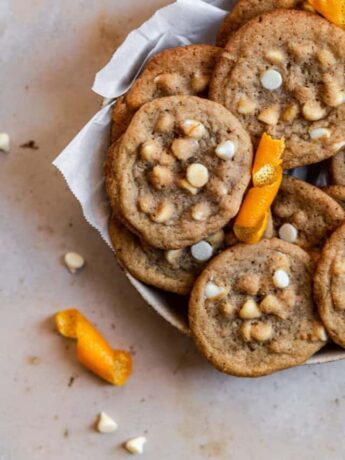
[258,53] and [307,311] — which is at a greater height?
[258,53]

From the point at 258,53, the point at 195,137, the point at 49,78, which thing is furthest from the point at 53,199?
the point at 258,53

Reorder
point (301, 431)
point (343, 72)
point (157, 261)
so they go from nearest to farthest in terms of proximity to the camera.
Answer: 1. point (343, 72)
2. point (157, 261)
3. point (301, 431)

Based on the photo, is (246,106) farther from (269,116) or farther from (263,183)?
(263,183)

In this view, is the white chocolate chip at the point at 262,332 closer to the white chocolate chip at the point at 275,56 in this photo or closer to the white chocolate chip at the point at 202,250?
the white chocolate chip at the point at 202,250

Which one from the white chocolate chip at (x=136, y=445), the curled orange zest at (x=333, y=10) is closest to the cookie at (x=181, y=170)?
the curled orange zest at (x=333, y=10)

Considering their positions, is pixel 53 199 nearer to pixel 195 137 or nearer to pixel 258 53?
pixel 195 137

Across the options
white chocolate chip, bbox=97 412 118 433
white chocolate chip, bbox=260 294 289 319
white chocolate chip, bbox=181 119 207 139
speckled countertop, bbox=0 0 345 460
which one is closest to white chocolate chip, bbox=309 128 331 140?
white chocolate chip, bbox=181 119 207 139
